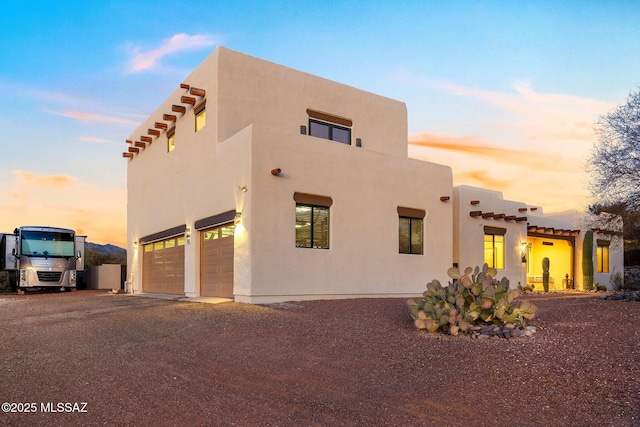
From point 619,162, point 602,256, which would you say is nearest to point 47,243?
point 619,162

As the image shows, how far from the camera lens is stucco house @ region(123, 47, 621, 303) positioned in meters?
13.3

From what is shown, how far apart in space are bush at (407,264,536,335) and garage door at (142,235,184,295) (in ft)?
37.9

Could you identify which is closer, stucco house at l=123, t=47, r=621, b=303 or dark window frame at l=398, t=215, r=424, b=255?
stucco house at l=123, t=47, r=621, b=303

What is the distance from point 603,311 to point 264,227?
7778 millimetres

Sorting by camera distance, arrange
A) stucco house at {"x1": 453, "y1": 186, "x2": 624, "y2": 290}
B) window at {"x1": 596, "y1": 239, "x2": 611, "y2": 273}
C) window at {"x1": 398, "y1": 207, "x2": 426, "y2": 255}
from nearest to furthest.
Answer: window at {"x1": 398, "y1": 207, "x2": 426, "y2": 255}
stucco house at {"x1": 453, "y1": 186, "x2": 624, "y2": 290}
window at {"x1": 596, "y1": 239, "x2": 611, "y2": 273}

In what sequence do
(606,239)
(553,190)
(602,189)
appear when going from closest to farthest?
(602,189) → (553,190) → (606,239)

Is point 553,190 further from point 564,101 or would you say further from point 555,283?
point 564,101

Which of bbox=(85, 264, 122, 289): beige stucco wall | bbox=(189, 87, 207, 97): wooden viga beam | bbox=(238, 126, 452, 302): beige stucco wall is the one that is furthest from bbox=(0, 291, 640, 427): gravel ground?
bbox=(85, 264, 122, 289): beige stucco wall

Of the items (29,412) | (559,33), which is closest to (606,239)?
(559,33)

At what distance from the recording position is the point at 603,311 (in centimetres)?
911

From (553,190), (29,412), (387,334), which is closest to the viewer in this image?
(29,412)

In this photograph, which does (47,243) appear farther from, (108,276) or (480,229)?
(480,229)

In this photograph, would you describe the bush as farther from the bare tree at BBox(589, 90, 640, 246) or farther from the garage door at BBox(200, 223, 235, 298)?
the bare tree at BBox(589, 90, 640, 246)

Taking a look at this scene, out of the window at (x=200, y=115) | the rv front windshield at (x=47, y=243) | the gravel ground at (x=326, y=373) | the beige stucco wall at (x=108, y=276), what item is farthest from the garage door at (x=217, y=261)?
the beige stucco wall at (x=108, y=276)
